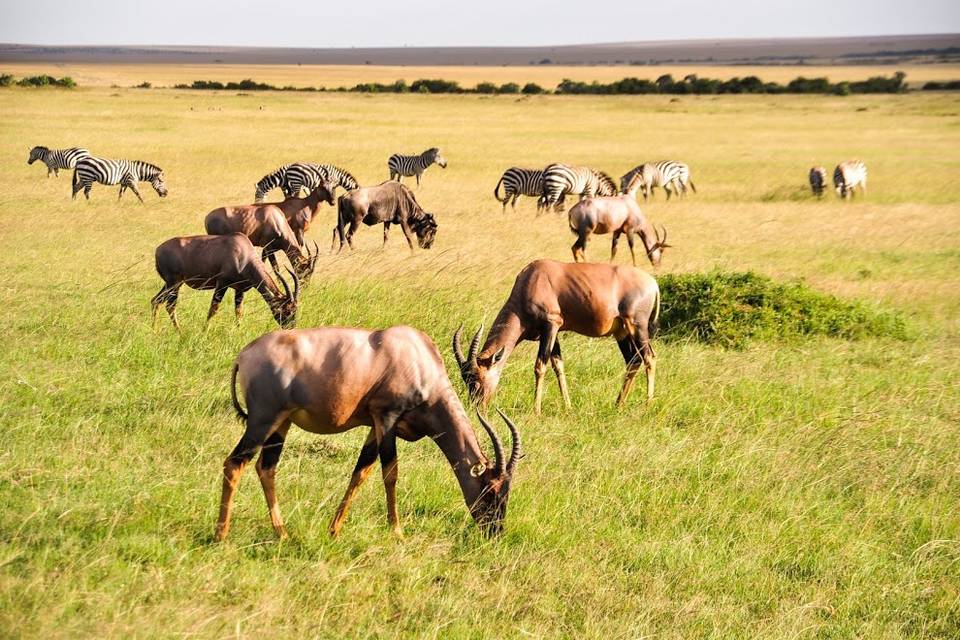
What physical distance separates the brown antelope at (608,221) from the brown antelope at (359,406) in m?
11.6

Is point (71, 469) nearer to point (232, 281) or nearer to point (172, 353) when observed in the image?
point (172, 353)

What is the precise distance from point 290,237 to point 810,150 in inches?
1149

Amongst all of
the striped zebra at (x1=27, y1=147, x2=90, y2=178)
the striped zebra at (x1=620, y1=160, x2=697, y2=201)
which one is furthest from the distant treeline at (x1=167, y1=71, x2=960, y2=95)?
the striped zebra at (x1=620, y1=160, x2=697, y2=201)

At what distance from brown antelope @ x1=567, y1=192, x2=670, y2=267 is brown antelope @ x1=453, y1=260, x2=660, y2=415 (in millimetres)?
7889

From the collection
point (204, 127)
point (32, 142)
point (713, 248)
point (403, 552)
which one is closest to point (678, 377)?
point (403, 552)

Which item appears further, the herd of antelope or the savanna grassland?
the herd of antelope

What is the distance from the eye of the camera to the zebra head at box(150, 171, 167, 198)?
77.6 feet

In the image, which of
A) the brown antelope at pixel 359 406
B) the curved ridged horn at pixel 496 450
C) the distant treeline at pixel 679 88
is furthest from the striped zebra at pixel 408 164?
the distant treeline at pixel 679 88

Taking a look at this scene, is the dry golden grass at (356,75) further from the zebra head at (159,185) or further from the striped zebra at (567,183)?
the striped zebra at (567,183)

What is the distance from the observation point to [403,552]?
587 centimetres

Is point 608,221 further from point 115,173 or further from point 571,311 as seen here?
point 115,173

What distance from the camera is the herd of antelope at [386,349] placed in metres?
5.80

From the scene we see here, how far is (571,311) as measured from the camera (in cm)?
935

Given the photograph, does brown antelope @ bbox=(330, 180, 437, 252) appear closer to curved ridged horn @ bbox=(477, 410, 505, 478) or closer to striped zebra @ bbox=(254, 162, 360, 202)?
striped zebra @ bbox=(254, 162, 360, 202)
